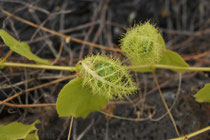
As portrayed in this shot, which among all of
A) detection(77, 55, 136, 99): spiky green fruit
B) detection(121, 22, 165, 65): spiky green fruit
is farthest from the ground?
detection(77, 55, 136, 99): spiky green fruit

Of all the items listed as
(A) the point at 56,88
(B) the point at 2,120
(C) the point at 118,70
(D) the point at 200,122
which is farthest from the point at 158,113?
(B) the point at 2,120

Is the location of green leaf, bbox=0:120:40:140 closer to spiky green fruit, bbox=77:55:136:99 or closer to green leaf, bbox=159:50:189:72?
spiky green fruit, bbox=77:55:136:99

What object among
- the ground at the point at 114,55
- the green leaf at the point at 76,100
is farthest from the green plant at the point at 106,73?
the ground at the point at 114,55

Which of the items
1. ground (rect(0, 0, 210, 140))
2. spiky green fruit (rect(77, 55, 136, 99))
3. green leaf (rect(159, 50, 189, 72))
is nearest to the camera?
spiky green fruit (rect(77, 55, 136, 99))

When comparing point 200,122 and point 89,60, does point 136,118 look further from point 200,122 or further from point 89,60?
point 89,60

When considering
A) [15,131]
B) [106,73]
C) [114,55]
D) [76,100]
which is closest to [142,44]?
[106,73]

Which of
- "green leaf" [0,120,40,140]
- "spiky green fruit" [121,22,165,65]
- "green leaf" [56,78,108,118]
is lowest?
"green leaf" [0,120,40,140]

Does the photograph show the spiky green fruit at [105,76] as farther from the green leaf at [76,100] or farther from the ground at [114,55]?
the ground at [114,55]
